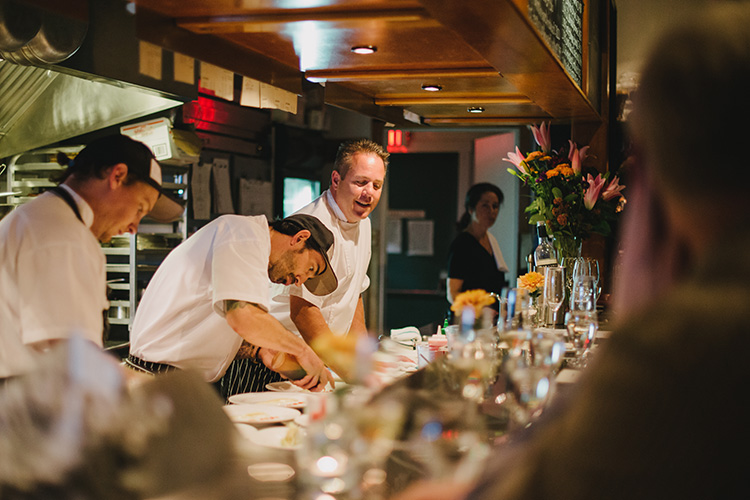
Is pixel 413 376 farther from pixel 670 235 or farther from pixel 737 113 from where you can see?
pixel 737 113

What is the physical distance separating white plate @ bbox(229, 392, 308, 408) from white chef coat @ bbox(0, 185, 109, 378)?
46 centimetres

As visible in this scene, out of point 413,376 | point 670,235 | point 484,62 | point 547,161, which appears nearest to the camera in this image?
point 670,235

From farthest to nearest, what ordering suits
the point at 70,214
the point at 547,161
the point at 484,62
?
the point at 547,161, the point at 484,62, the point at 70,214

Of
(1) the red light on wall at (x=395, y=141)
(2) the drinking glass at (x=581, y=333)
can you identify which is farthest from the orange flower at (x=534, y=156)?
(1) the red light on wall at (x=395, y=141)

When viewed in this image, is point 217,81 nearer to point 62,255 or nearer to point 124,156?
point 124,156

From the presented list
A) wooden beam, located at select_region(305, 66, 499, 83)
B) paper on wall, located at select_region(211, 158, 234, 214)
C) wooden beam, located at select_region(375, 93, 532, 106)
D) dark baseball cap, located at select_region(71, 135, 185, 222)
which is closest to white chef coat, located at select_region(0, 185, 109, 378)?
dark baseball cap, located at select_region(71, 135, 185, 222)

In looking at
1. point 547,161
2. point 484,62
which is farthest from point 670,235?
point 547,161

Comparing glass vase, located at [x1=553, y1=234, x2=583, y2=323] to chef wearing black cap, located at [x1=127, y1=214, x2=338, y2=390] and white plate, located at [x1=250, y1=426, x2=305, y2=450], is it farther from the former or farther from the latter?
white plate, located at [x1=250, y1=426, x2=305, y2=450]

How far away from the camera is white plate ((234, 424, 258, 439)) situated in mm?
1579

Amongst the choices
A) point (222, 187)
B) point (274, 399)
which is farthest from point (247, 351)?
point (222, 187)

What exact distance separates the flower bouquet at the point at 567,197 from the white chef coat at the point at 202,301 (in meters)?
1.78

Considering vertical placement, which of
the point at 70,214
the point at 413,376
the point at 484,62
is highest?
the point at 484,62

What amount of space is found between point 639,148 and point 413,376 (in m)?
1.33

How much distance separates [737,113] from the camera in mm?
650
